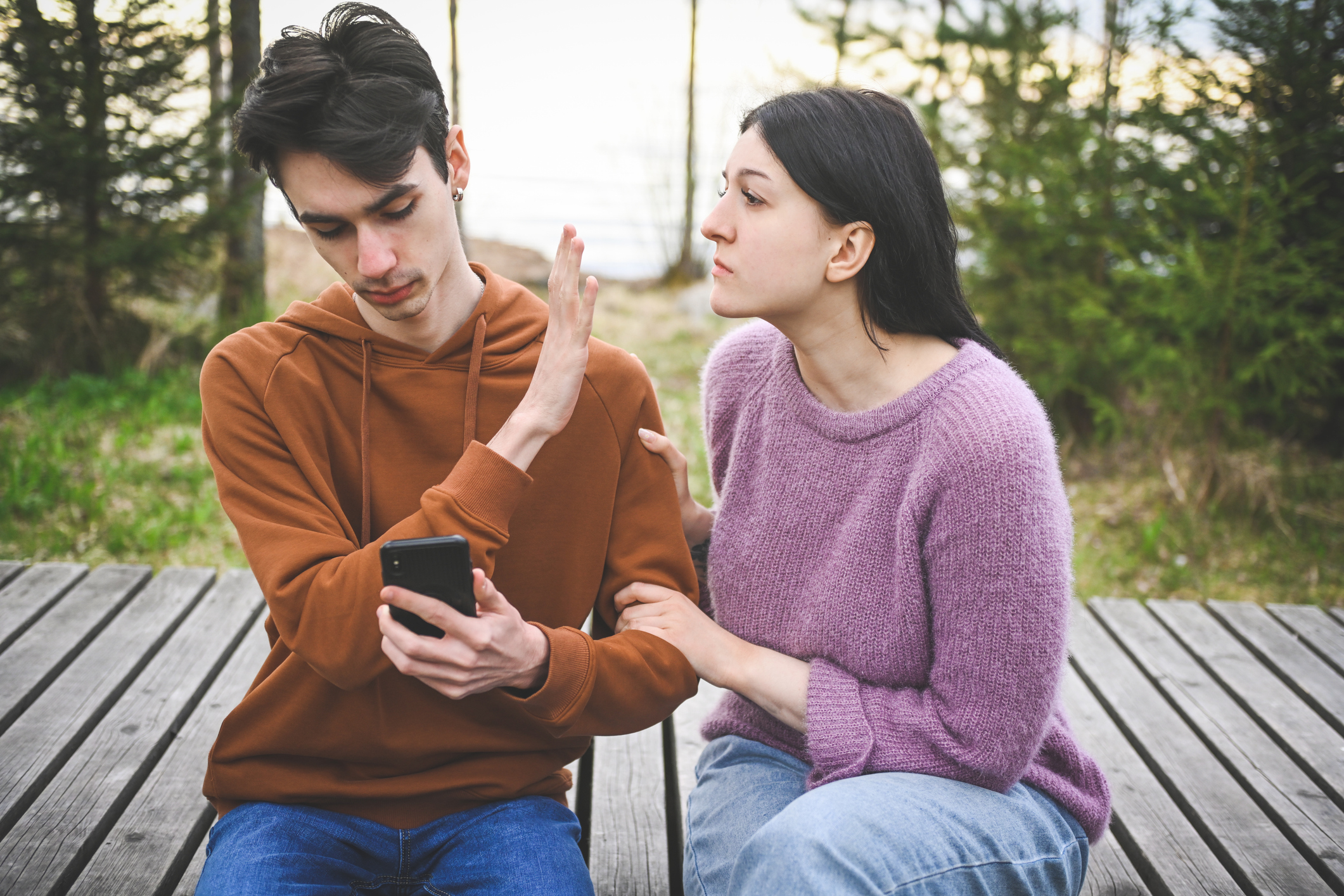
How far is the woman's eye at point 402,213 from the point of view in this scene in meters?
1.72

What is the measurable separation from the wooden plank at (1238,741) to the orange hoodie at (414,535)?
1.43 m

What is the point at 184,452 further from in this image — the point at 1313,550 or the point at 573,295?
the point at 1313,550

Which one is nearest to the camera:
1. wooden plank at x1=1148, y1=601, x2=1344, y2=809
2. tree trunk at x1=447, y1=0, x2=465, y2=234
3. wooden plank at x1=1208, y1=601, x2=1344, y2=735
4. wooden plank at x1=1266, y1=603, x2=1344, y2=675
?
wooden plank at x1=1148, y1=601, x2=1344, y2=809

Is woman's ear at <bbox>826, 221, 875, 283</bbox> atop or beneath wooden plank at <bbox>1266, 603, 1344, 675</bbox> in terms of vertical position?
atop

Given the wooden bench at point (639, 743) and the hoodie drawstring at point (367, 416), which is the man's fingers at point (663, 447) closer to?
the hoodie drawstring at point (367, 416)

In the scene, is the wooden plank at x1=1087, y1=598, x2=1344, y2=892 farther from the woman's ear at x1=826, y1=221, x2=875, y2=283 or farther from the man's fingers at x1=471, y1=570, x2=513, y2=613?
the man's fingers at x1=471, y1=570, x2=513, y2=613

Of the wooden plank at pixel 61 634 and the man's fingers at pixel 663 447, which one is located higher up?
the man's fingers at pixel 663 447

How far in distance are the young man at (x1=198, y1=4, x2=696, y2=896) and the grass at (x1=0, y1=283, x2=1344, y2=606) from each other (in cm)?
254

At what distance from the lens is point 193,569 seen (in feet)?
10.4

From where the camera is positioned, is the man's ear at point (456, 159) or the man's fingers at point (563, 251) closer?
the man's fingers at point (563, 251)

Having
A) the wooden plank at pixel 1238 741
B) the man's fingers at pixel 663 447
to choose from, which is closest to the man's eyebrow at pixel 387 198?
the man's fingers at pixel 663 447

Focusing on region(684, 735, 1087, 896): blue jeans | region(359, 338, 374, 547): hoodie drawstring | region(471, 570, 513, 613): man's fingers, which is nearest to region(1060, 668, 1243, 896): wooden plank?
region(684, 735, 1087, 896): blue jeans

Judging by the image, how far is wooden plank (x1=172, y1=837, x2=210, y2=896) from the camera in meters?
1.86

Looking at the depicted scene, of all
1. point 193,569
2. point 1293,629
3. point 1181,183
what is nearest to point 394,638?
point 193,569
